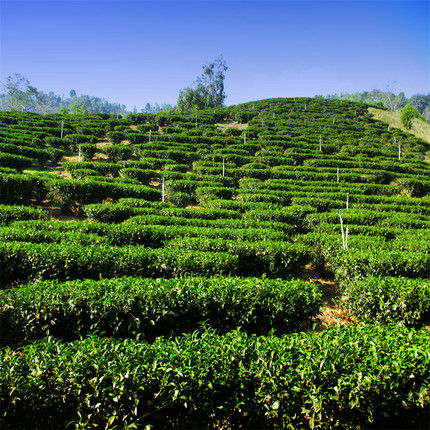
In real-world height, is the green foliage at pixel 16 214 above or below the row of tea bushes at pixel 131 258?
above

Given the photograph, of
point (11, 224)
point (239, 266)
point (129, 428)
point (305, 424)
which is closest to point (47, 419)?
point (129, 428)

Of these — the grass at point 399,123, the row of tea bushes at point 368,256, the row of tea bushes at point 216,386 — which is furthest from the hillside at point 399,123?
the row of tea bushes at point 216,386

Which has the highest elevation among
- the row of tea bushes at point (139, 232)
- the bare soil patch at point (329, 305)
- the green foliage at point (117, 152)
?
the green foliage at point (117, 152)

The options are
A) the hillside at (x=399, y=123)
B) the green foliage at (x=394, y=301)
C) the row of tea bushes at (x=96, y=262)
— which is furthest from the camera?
the hillside at (x=399, y=123)

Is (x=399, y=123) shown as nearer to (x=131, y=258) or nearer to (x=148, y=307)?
Answer: (x=131, y=258)

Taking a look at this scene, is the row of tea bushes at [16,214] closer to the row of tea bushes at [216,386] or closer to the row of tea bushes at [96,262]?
the row of tea bushes at [96,262]

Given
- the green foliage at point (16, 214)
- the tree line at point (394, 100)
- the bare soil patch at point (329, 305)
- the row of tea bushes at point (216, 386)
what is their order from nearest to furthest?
the row of tea bushes at point (216, 386) → the bare soil patch at point (329, 305) → the green foliage at point (16, 214) → the tree line at point (394, 100)

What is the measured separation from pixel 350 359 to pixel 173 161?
2060 centimetres

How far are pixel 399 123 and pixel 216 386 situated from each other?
52.1m

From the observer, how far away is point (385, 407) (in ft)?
14.7

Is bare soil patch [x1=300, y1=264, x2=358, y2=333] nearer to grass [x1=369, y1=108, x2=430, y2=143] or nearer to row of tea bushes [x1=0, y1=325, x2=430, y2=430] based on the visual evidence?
row of tea bushes [x1=0, y1=325, x2=430, y2=430]

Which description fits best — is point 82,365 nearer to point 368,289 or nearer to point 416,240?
point 368,289

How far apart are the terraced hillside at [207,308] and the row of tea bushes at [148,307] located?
33mm

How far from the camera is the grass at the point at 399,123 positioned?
39.9 metres
